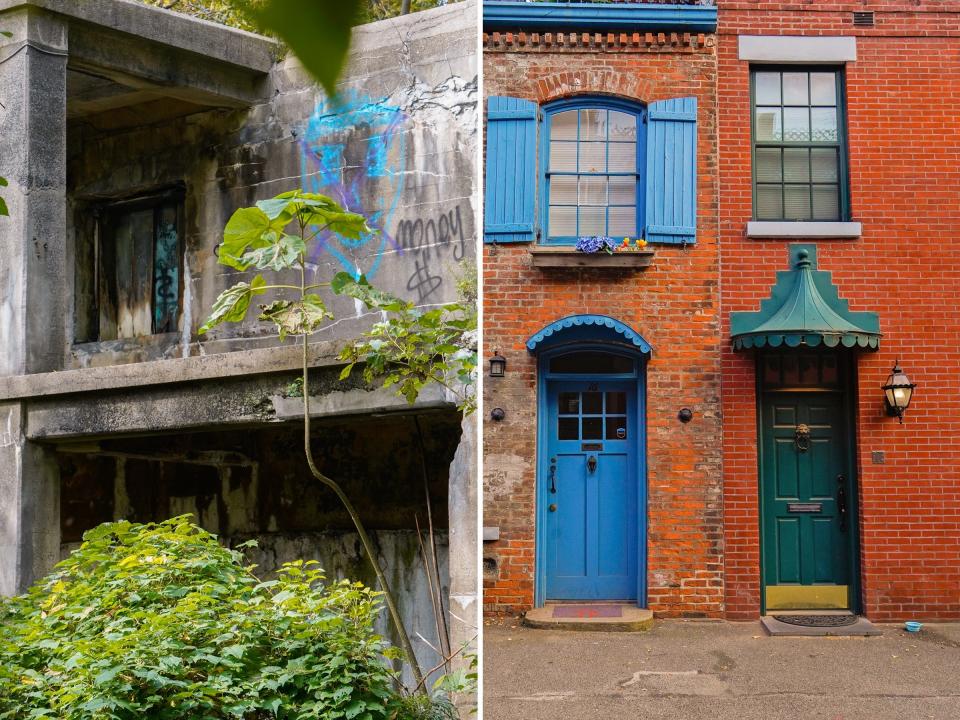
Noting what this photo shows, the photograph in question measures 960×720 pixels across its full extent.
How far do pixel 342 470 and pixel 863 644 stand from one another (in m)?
3.01

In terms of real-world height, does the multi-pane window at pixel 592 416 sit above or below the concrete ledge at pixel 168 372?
below

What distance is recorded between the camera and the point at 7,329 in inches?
168

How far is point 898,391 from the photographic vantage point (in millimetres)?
2295

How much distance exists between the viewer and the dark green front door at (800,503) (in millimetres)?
2438

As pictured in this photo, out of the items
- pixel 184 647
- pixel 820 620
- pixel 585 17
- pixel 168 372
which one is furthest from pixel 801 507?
pixel 168 372

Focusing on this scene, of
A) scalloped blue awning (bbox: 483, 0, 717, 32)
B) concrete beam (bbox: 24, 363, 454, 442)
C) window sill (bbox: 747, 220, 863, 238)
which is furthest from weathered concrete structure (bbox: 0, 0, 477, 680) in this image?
scalloped blue awning (bbox: 483, 0, 717, 32)

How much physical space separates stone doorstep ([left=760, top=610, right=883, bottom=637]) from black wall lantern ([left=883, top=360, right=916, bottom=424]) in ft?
1.52

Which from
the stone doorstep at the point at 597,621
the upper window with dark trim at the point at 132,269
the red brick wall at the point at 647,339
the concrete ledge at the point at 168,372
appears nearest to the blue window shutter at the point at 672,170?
the red brick wall at the point at 647,339

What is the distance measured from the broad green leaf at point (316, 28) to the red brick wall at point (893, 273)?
6.33 ft

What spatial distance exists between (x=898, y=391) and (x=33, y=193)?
11.6ft

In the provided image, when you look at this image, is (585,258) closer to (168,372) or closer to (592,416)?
(592,416)

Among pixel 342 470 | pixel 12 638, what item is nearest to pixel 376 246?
pixel 342 470

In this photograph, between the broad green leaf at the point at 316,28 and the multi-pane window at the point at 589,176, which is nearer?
the broad green leaf at the point at 316,28

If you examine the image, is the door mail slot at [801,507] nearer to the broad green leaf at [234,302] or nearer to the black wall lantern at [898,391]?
the black wall lantern at [898,391]
